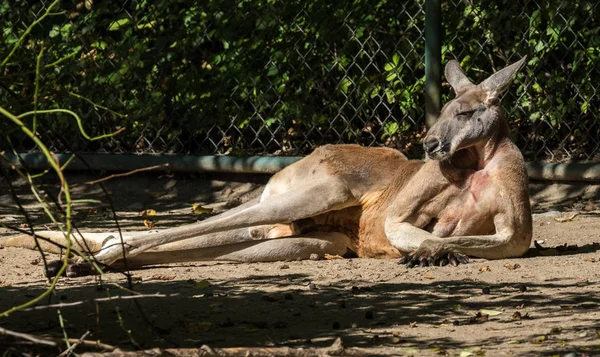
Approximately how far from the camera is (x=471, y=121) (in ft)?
18.8

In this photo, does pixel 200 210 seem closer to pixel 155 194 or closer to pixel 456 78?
pixel 155 194

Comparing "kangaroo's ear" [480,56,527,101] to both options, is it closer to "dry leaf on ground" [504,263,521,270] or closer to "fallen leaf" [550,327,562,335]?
"dry leaf on ground" [504,263,521,270]

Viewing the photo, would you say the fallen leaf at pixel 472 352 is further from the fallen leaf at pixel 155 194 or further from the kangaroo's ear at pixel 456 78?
the fallen leaf at pixel 155 194

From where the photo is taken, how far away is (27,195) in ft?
27.0

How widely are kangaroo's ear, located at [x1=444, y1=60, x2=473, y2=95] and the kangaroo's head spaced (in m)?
0.11

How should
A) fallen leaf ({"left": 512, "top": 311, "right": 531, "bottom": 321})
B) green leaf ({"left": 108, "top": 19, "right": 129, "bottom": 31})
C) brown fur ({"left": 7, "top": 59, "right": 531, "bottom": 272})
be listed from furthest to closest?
green leaf ({"left": 108, "top": 19, "right": 129, "bottom": 31}) < brown fur ({"left": 7, "top": 59, "right": 531, "bottom": 272}) < fallen leaf ({"left": 512, "top": 311, "right": 531, "bottom": 321})

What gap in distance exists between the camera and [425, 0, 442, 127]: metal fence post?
7312 millimetres

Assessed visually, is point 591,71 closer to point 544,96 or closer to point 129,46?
point 544,96

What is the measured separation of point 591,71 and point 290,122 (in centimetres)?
226

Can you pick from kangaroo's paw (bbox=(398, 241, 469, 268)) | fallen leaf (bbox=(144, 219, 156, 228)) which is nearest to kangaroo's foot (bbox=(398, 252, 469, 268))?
kangaroo's paw (bbox=(398, 241, 469, 268))

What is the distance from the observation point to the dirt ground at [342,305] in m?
3.68

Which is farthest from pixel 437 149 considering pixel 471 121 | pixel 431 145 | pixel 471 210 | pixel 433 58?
pixel 433 58

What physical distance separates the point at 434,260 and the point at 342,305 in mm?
1160

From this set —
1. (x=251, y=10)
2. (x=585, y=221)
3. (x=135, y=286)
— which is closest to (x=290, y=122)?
(x=251, y=10)
